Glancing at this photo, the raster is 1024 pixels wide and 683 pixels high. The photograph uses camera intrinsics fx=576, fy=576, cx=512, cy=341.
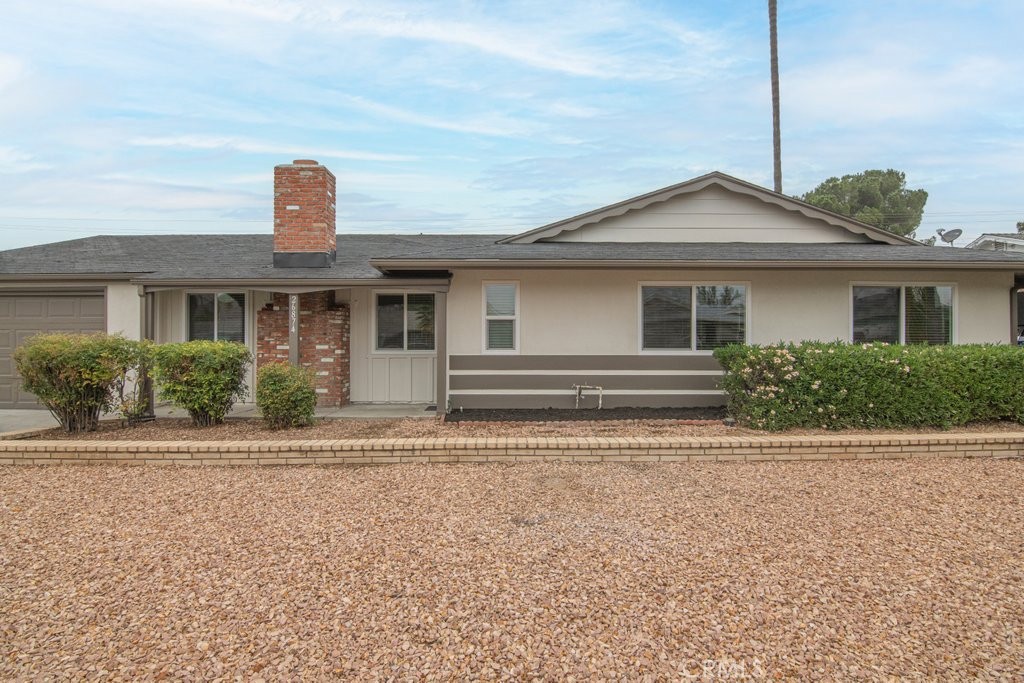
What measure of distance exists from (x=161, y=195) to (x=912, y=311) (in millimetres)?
28522

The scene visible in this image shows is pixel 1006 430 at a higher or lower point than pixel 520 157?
lower

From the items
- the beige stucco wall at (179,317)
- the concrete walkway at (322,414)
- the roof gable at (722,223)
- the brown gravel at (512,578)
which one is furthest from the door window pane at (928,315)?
the beige stucco wall at (179,317)

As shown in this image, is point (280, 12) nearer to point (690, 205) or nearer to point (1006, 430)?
point (690, 205)

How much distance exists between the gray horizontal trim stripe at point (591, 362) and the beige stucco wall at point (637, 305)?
14 centimetres

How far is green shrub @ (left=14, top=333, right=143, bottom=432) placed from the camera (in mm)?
7395

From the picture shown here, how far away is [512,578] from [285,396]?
5.17 metres

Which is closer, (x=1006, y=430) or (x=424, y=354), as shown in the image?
(x=1006, y=430)

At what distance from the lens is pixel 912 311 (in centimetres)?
962

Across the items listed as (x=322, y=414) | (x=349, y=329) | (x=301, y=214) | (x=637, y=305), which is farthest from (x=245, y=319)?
(x=637, y=305)

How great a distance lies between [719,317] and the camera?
31.7 feet

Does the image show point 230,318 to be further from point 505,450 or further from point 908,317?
point 908,317

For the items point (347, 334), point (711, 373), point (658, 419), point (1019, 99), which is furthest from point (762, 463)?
point (1019, 99)

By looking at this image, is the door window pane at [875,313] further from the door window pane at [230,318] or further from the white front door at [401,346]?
the door window pane at [230,318]

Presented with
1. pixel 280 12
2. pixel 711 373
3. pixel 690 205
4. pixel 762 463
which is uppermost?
pixel 280 12
